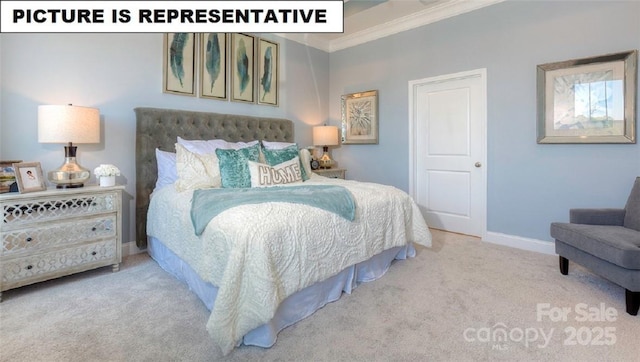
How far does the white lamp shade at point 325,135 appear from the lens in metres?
4.31

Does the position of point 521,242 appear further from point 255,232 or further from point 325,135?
point 255,232

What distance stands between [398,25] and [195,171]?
3.08 m

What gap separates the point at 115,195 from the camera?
245cm

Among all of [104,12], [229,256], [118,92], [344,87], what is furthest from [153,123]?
[344,87]

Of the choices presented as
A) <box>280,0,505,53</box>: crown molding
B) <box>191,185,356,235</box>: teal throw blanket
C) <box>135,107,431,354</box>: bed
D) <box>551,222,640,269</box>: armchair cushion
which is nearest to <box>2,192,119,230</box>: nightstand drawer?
<box>135,107,431,354</box>: bed

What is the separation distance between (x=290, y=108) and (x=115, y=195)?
8.16 ft

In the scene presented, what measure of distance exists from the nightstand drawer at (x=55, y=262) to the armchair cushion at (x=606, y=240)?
3414mm

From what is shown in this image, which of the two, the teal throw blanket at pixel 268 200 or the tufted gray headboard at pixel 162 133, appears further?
the tufted gray headboard at pixel 162 133

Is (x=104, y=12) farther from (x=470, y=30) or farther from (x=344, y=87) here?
(x=470, y=30)

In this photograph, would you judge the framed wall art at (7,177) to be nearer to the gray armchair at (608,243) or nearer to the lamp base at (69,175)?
the lamp base at (69,175)

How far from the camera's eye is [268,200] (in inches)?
74.3

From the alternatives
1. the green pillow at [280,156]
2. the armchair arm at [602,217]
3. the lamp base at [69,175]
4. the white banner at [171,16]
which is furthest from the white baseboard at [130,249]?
the armchair arm at [602,217]

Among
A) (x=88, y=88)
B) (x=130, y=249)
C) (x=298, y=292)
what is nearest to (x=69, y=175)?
(x=88, y=88)

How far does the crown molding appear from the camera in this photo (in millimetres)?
3385
